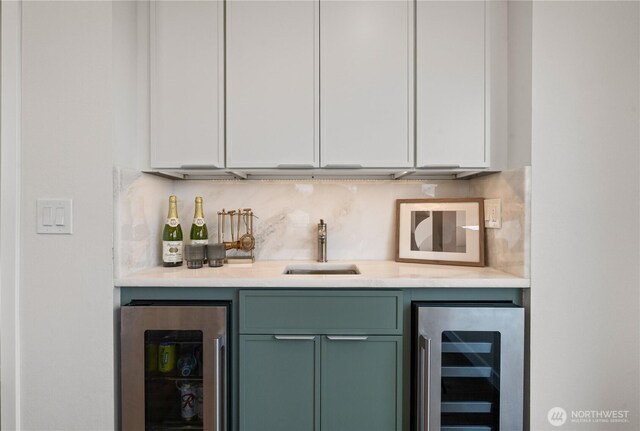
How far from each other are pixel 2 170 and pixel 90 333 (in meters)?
0.73

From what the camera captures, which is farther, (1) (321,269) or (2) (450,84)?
(1) (321,269)

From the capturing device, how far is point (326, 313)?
153 centimetres

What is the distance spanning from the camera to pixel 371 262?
2074 mm

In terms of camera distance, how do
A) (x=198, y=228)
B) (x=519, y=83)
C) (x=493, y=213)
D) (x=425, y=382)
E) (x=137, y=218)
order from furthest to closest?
(x=198, y=228)
(x=493, y=213)
(x=137, y=218)
(x=519, y=83)
(x=425, y=382)

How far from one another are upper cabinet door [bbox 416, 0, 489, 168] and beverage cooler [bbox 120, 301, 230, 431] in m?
1.16

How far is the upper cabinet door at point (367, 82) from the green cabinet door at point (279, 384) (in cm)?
81

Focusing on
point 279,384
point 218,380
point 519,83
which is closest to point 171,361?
point 218,380

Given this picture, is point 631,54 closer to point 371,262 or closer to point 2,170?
point 371,262

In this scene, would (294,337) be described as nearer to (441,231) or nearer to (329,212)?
(329,212)

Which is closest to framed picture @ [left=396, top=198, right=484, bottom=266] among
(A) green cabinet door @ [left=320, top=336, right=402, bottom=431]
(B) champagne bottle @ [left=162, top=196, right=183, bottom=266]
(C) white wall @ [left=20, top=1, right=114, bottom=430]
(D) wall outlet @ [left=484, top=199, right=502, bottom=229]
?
(D) wall outlet @ [left=484, top=199, right=502, bottom=229]

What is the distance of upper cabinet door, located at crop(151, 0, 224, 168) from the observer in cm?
170

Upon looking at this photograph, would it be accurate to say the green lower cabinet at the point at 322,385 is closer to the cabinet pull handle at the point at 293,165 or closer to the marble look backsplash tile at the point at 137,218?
the marble look backsplash tile at the point at 137,218

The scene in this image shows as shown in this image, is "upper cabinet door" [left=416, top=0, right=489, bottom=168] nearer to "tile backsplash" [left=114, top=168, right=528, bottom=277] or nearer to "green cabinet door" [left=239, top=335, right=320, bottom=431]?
"tile backsplash" [left=114, top=168, right=528, bottom=277]
